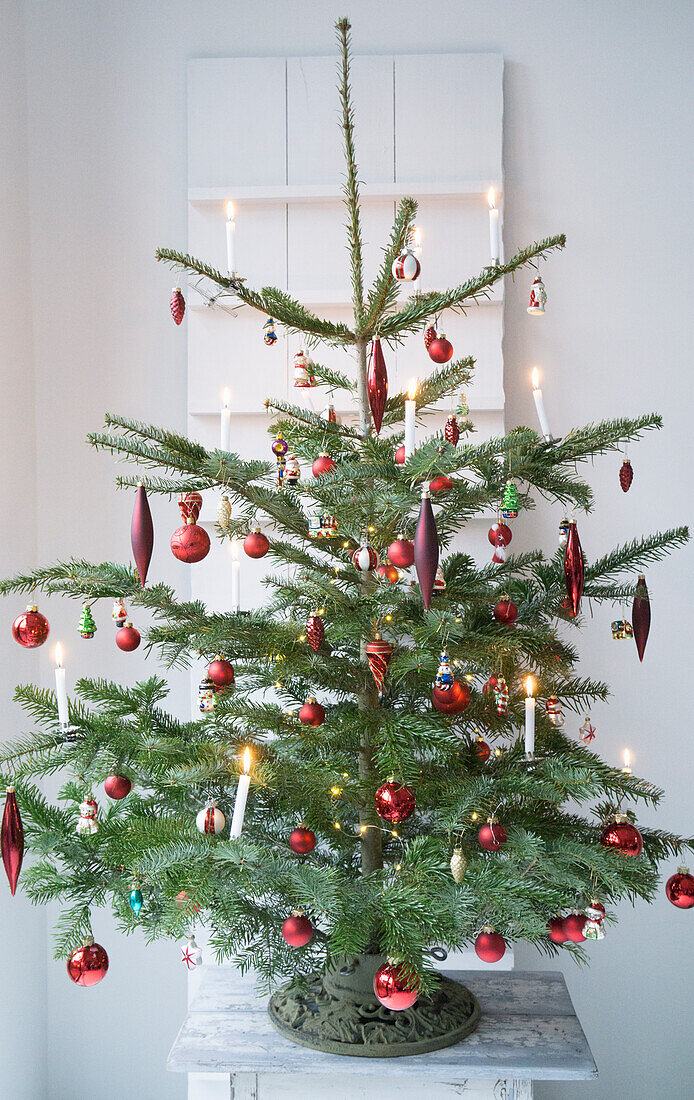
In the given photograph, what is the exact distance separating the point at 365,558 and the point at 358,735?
0.25 meters

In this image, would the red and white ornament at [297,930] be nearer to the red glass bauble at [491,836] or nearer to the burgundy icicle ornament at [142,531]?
the red glass bauble at [491,836]

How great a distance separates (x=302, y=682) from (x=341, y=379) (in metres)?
0.40

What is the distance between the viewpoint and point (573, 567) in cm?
106

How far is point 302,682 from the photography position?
1.28 meters

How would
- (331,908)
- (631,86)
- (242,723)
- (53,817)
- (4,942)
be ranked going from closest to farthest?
(331,908) < (53,817) < (242,723) < (4,942) < (631,86)

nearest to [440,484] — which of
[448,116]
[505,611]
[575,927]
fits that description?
[505,611]

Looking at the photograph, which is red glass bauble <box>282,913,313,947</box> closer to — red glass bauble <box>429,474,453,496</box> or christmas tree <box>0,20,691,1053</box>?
christmas tree <box>0,20,691,1053</box>

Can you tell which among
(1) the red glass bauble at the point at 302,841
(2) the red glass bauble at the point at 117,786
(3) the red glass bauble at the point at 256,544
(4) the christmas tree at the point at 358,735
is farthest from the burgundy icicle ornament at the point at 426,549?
(2) the red glass bauble at the point at 117,786

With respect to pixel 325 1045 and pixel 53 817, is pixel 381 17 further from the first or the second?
pixel 325 1045

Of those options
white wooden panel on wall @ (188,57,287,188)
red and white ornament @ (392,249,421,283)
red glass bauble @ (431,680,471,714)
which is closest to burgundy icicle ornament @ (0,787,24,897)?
red glass bauble @ (431,680,471,714)

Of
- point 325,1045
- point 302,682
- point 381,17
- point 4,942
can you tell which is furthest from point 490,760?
point 381,17

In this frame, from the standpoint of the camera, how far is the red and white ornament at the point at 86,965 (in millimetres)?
1042

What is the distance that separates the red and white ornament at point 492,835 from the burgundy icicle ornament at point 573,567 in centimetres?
25

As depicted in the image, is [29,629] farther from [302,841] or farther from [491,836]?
[491,836]
